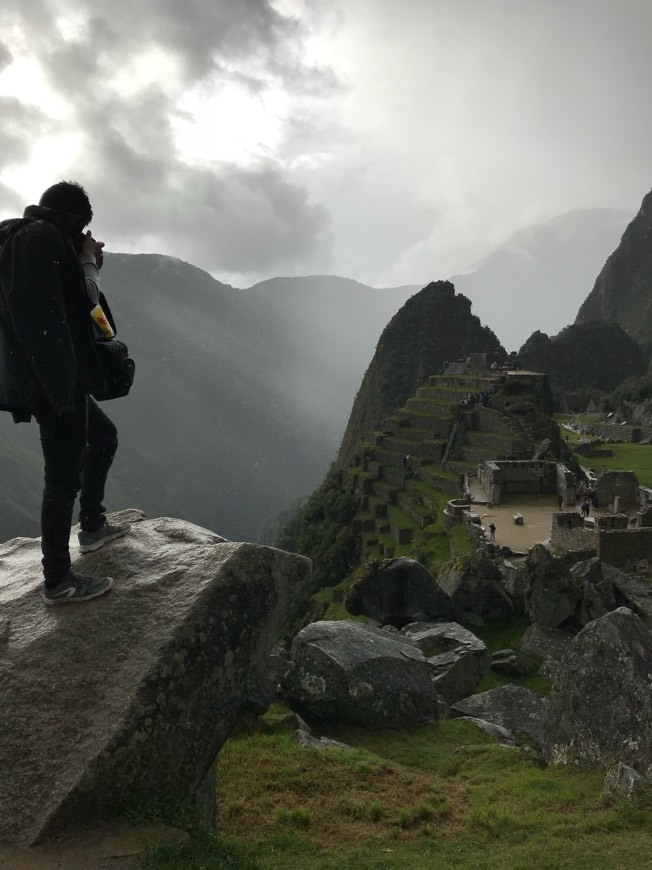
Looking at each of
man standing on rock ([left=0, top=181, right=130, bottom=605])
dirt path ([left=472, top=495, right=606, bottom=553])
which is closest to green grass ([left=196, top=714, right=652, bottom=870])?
man standing on rock ([left=0, top=181, right=130, bottom=605])

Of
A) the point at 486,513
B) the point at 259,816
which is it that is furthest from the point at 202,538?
the point at 486,513

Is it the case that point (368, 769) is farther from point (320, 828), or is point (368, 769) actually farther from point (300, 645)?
point (300, 645)

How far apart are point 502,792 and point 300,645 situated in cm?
350

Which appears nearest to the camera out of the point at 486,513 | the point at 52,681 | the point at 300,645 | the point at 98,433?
the point at 52,681

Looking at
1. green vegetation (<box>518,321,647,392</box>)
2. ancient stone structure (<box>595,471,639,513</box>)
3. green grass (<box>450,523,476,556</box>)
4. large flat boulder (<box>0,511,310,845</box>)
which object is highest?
green vegetation (<box>518,321,647,392</box>)

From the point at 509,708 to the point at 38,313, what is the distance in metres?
9.03

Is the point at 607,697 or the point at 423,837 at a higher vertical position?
the point at 607,697

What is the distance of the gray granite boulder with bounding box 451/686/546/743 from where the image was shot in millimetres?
10273

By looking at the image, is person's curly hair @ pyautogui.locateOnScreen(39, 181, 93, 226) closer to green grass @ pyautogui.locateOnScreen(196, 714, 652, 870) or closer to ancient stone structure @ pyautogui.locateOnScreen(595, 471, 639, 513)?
green grass @ pyautogui.locateOnScreen(196, 714, 652, 870)

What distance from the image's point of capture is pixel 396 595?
15.4m

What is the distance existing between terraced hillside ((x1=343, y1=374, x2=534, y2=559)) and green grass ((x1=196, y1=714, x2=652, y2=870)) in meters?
30.3

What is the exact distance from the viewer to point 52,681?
4.82 m

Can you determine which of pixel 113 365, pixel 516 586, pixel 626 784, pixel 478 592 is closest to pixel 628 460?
pixel 516 586

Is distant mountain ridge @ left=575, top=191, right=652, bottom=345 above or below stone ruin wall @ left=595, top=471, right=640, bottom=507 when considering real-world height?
above
